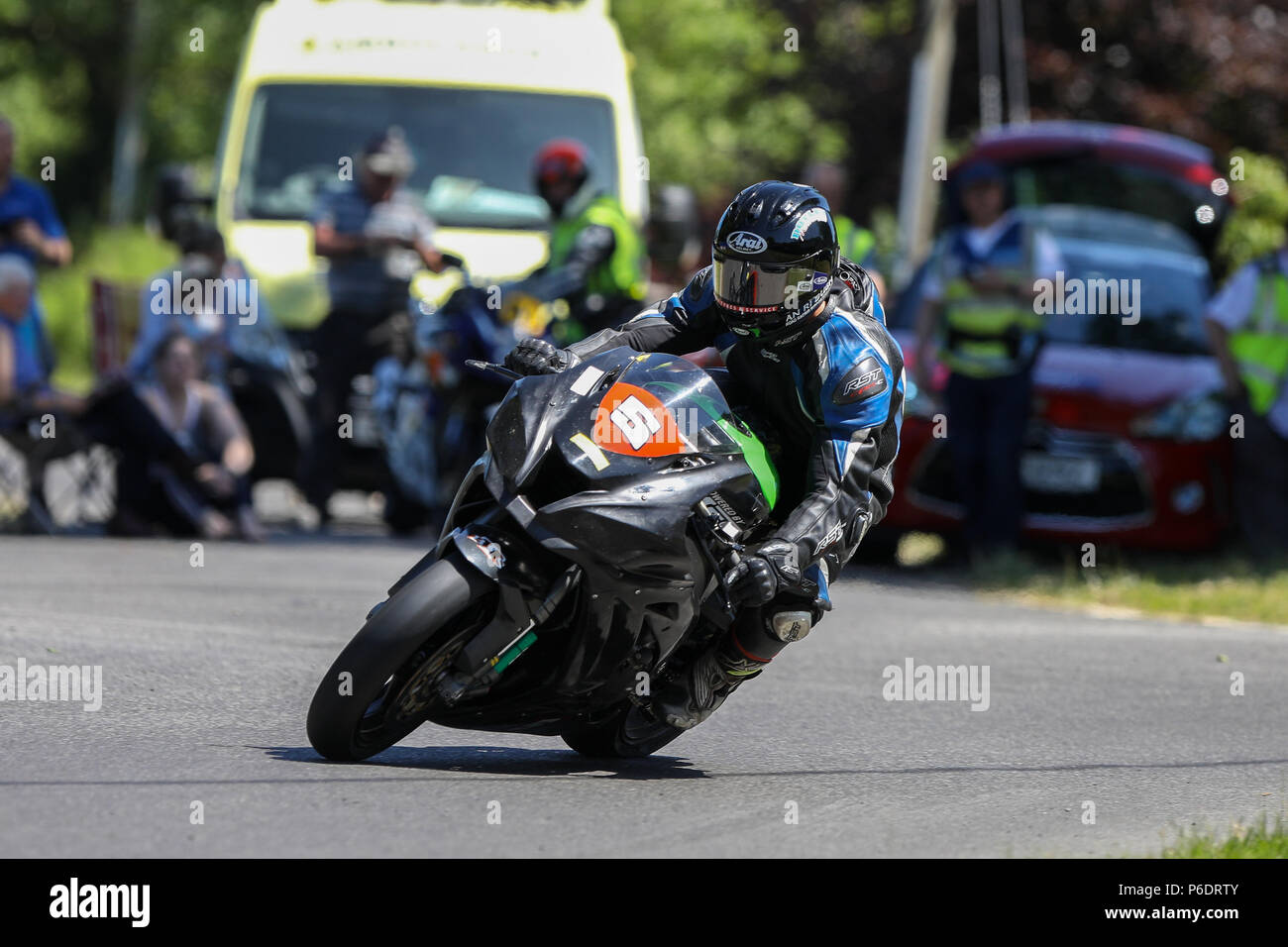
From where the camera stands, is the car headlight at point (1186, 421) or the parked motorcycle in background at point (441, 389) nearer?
the car headlight at point (1186, 421)

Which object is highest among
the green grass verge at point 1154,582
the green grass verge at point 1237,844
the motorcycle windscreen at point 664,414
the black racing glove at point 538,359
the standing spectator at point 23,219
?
the black racing glove at point 538,359

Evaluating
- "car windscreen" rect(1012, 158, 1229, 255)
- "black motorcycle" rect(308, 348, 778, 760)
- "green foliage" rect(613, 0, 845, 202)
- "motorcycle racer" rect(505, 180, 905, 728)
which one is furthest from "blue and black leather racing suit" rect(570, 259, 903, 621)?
"green foliage" rect(613, 0, 845, 202)

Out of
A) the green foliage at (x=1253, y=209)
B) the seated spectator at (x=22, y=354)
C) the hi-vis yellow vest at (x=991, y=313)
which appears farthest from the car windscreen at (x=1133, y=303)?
the seated spectator at (x=22, y=354)

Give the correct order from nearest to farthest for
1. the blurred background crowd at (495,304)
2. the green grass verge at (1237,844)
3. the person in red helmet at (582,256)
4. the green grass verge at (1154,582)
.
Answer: the green grass verge at (1237,844)
the green grass verge at (1154,582)
the person in red helmet at (582,256)
the blurred background crowd at (495,304)

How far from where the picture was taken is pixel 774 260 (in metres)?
6.02

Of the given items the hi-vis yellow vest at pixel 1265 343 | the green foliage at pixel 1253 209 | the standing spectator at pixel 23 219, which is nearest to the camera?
the hi-vis yellow vest at pixel 1265 343

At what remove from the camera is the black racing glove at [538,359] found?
6.03 m

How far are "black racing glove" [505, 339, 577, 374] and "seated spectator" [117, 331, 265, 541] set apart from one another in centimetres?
688

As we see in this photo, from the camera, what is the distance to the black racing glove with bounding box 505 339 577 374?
19.8ft

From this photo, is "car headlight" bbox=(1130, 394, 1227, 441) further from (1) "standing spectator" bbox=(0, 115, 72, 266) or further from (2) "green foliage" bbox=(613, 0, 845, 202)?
(2) "green foliage" bbox=(613, 0, 845, 202)

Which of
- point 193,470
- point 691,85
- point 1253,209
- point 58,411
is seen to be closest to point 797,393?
point 193,470

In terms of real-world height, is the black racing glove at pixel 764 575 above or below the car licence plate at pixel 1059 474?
above

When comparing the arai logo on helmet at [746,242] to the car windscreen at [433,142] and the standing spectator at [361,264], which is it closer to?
the standing spectator at [361,264]

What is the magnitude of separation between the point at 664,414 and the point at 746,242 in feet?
1.86
